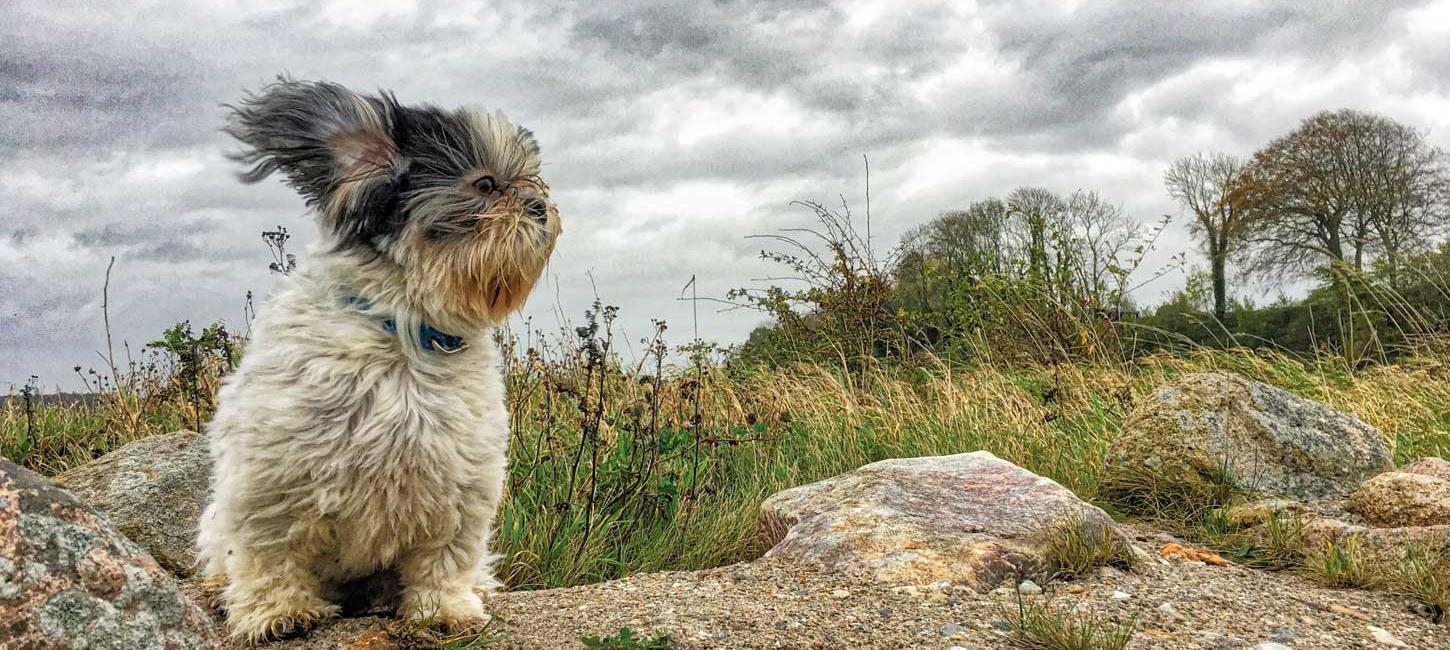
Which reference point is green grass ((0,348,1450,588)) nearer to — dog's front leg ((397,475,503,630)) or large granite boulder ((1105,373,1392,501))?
large granite boulder ((1105,373,1392,501))

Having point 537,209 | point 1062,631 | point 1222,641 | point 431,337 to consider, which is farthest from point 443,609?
point 1222,641

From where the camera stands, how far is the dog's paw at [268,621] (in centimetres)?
337

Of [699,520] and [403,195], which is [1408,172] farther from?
[403,195]

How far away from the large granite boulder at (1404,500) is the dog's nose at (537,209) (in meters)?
4.73

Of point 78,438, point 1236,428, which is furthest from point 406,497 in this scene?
point 78,438

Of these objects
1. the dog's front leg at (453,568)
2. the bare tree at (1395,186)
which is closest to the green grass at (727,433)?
the dog's front leg at (453,568)

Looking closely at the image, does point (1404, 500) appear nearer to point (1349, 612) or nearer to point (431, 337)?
point (1349, 612)

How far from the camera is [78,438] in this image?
8.04m

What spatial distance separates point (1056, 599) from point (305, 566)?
2853 mm

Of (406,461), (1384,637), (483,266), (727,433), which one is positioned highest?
(483,266)

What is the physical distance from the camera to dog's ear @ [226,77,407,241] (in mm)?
3383

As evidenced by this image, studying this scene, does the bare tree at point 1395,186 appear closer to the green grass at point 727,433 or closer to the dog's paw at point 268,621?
the green grass at point 727,433

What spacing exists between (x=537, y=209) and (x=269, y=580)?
156 centimetres

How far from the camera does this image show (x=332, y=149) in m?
3.48
